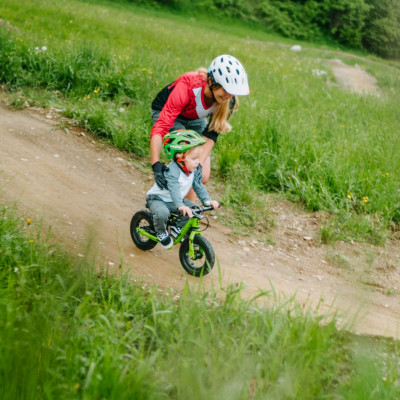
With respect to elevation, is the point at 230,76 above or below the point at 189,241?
above

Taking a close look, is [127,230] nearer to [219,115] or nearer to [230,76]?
[219,115]

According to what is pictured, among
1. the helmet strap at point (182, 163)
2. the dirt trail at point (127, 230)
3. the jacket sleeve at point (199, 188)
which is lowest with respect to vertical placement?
the dirt trail at point (127, 230)

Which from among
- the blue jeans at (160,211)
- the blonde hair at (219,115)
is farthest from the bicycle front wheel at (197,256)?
the blonde hair at (219,115)

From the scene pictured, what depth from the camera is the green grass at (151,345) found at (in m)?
2.15

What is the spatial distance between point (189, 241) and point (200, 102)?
1.43m

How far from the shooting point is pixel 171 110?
420 cm

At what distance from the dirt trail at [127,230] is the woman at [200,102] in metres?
0.84

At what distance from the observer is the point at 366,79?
2117 centimetres

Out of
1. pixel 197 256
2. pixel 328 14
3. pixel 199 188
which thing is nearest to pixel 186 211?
pixel 199 188

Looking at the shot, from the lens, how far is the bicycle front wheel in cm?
388

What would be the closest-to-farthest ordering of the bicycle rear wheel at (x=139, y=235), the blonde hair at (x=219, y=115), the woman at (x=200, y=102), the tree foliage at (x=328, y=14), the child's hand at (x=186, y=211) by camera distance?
the tree foliage at (x=328, y=14) → the child's hand at (x=186, y=211) → the woman at (x=200, y=102) → the bicycle rear wheel at (x=139, y=235) → the blonde hair at (x=219, y=115)

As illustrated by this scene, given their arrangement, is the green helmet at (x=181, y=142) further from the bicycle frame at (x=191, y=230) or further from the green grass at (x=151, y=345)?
the green grass at (x=151, y=345)

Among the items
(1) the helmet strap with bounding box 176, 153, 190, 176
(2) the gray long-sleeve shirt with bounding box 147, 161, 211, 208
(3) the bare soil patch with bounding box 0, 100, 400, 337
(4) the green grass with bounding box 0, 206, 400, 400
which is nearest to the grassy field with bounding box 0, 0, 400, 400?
(4) the green grass with bounding box 0, 206, 400, 400

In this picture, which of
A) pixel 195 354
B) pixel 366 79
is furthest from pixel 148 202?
pixel 366 79
